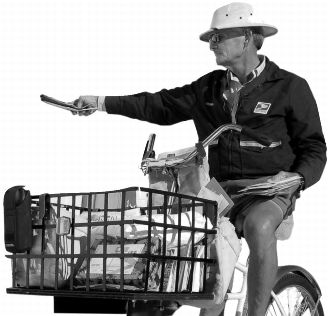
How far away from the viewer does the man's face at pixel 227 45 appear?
159 inches

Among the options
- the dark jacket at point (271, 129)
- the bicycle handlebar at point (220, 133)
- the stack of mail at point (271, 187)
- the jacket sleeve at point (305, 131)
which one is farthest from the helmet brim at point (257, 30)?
the stack of mail at point (271, 187)

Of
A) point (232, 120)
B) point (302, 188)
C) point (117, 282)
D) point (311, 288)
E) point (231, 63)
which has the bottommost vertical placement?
point (311, 288)

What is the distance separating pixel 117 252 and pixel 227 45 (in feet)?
4.31

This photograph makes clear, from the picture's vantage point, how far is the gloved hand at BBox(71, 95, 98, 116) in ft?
13.1

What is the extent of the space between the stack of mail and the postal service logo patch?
0.35 meters

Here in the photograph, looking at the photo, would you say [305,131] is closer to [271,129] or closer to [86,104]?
[271,129]

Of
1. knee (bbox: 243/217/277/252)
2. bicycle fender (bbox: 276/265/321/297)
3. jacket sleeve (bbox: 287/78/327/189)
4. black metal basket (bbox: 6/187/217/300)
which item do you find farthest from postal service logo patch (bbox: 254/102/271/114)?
bicycle fender (bbox: 276/265/321/297)

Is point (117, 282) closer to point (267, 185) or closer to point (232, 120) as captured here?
point (267, 185)

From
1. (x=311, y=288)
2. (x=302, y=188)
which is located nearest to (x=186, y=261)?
(x=302, y=188)

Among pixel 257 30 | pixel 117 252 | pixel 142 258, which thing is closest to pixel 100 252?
pixel 117 252

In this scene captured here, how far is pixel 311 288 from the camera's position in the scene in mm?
4660

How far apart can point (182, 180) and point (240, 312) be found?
2.60 feet

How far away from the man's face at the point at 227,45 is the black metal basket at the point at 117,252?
0.85m

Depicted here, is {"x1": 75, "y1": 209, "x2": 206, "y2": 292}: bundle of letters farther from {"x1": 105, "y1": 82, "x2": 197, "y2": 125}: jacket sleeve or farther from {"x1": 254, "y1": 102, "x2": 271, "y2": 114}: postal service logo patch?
{"x1": 105, "y1": 82, "x2": 197, "y2": 125}: jacket sleeve
